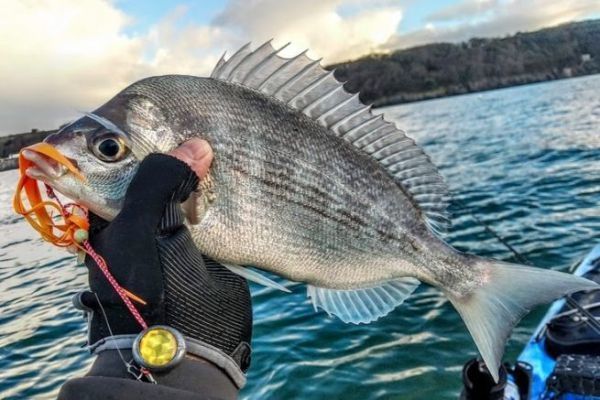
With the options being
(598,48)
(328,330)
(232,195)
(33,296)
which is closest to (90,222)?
(232,195)

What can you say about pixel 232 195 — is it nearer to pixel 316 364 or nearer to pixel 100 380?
pixel 100 380

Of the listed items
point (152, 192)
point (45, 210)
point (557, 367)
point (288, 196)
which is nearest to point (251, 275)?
point (288, 196)

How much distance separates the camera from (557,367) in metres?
4.23

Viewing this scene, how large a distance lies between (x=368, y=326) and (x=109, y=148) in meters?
6.58

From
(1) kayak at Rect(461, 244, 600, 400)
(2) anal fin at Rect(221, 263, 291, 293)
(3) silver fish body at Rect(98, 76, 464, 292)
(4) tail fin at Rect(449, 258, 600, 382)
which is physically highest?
(3) silver fish body at Rect(98, 76, 464, 292)

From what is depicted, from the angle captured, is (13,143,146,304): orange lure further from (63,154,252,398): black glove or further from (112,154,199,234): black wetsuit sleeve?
(112,154,199,234): black wetsuit sleeve

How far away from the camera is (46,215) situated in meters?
2.40

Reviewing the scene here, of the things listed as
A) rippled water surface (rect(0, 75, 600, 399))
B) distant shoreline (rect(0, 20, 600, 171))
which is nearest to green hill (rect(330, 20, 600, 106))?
distant shoreline (rect(0, 20, 600, 171))

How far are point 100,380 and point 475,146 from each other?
27.9 metres

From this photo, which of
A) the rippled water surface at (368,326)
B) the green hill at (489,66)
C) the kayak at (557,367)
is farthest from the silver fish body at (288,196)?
the green hill at (489,66)

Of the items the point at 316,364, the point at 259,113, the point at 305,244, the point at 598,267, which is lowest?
the point at 316,364

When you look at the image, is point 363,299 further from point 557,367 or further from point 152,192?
point 557,367

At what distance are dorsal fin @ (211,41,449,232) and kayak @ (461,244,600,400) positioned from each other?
175 centimetres

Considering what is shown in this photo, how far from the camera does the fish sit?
244cm
